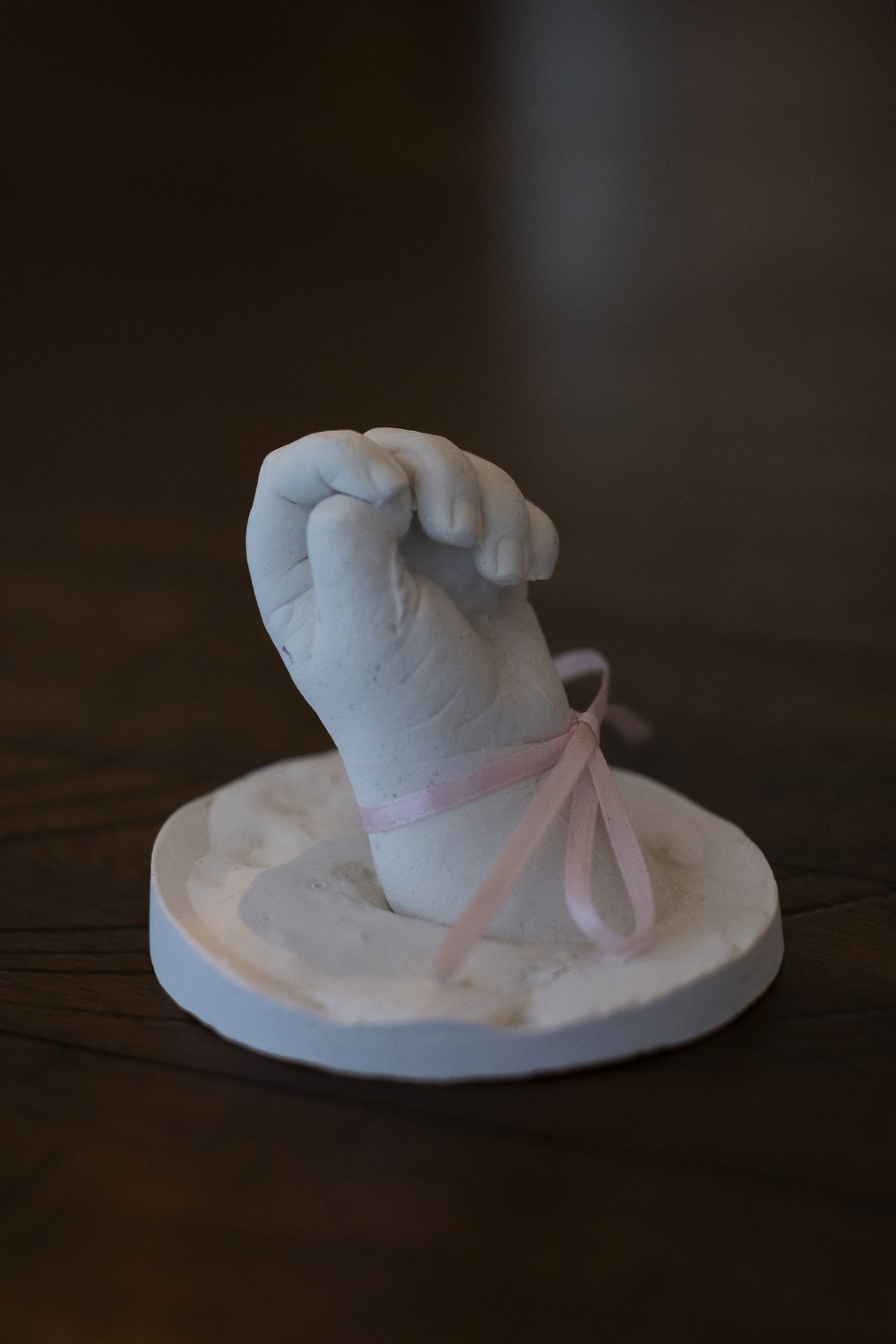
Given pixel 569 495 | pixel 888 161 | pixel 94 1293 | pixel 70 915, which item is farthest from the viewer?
pixel 888 161

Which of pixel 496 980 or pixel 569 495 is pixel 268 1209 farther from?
pixel 569 495

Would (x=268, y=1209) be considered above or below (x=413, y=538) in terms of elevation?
below

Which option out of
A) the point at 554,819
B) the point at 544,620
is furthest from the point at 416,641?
the point at 544,620

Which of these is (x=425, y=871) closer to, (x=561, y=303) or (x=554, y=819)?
(x=554, y=819)

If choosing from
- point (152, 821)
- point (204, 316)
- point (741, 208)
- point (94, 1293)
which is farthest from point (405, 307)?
point (94, 1293)

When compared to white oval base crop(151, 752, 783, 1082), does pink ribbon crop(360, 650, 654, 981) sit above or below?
above
